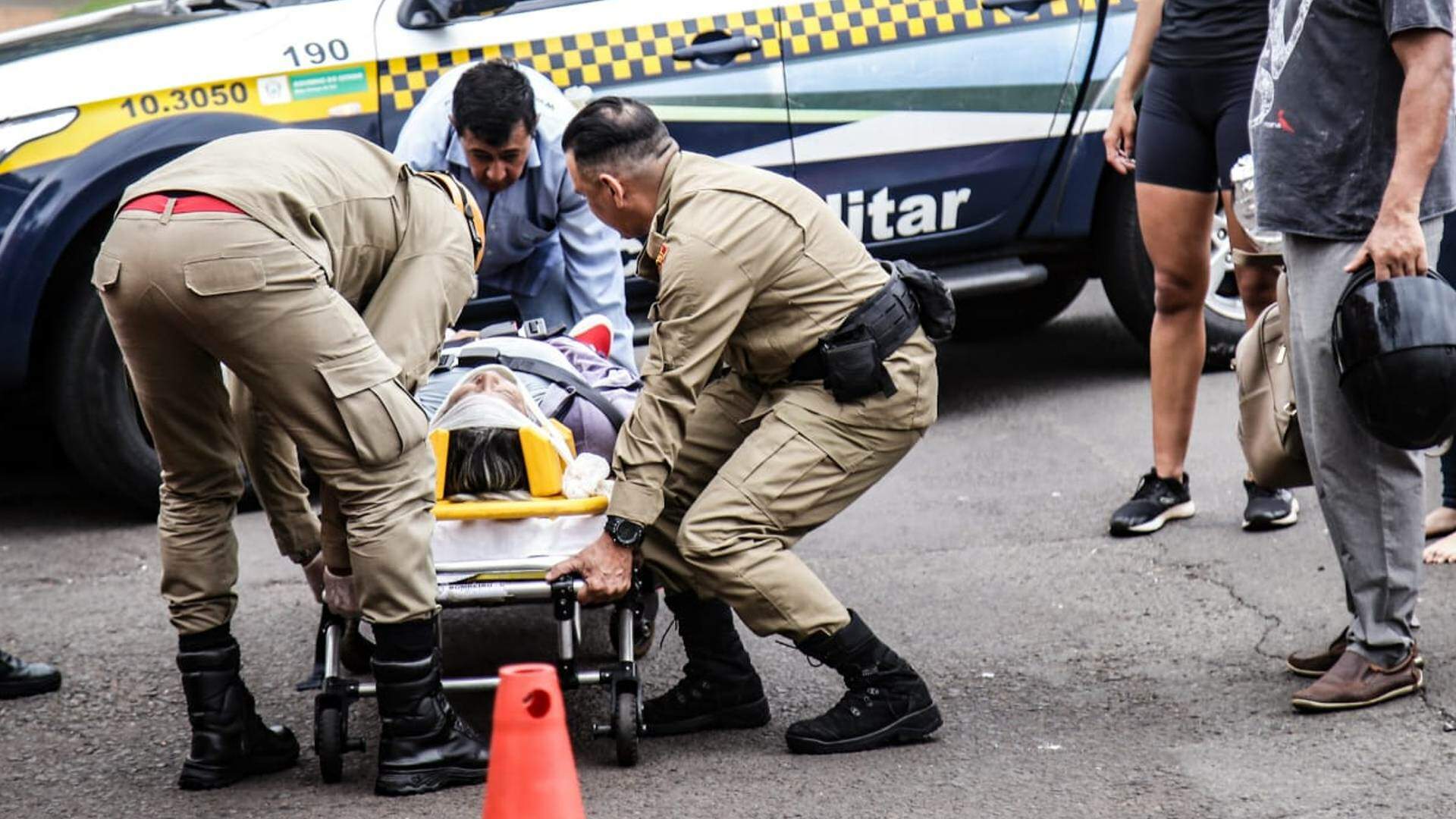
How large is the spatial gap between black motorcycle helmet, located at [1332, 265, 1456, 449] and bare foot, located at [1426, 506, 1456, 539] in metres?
1.49

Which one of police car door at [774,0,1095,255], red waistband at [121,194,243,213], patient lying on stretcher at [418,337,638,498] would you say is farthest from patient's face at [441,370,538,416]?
police car door at [774,0,1095,255]

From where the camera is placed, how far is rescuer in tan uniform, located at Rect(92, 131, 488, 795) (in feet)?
11.4

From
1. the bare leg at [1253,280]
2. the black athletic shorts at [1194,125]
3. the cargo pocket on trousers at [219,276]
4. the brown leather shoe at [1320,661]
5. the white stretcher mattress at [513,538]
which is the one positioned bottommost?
the brown leather shoe at [1320,661]

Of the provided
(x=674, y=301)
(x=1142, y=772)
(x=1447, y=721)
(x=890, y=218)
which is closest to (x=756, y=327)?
(x=674, y=301)

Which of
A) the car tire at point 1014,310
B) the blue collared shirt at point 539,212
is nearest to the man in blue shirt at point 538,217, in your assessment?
the blue collared shirt at point 539,212

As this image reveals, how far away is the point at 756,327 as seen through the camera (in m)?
4.02

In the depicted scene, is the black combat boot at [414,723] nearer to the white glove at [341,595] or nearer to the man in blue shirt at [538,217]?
the white glove at [341,595]

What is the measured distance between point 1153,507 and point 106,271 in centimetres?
315

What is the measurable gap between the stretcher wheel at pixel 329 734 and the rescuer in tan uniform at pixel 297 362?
9 cm

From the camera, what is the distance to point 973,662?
444 cm

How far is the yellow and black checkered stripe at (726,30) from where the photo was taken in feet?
18.8

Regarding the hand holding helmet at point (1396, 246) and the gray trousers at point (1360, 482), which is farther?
the gray trousers at point (1360, 482)

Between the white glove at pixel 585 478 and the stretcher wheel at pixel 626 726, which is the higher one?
the white glove at pixel 585 478

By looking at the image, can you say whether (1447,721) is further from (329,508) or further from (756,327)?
(329,508)
